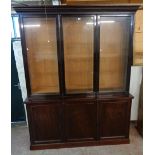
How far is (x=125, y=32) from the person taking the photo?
2.77 meters

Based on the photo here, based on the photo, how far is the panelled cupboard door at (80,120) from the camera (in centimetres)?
278

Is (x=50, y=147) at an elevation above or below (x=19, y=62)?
below

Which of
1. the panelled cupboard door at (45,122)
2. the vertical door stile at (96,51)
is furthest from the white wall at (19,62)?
the vertical door stile at (96,51)

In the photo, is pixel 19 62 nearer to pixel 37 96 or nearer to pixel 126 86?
pixel 37 96

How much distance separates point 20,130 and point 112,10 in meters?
2.63

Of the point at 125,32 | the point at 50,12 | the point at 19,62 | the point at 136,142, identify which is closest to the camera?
the point at 50,12

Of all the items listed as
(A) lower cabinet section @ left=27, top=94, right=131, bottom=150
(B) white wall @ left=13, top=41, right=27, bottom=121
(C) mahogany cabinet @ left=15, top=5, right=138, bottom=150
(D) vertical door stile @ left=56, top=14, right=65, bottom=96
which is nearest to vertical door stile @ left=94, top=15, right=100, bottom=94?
(C) mahogany cabinet @ left=15, top=5, right=138, bottom=150

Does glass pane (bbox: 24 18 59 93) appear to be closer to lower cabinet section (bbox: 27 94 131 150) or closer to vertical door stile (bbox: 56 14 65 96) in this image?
vertical door stile (bbox: 56 14 65 96)

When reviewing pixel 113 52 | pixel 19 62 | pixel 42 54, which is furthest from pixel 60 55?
pixel 19 62

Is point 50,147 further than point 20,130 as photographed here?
No

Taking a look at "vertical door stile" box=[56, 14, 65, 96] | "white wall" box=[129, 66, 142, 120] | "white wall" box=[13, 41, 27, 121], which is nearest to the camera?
"vertical door stile" box=[56, 14, 65, 96]

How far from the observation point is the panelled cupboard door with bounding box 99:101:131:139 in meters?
2.81
